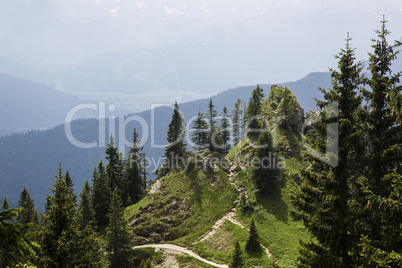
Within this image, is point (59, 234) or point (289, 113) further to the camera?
point (289, 113)

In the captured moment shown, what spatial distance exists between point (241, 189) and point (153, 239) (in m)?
24.2

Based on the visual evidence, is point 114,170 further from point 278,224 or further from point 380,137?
point 380,137

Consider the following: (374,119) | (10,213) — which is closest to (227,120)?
(374,119)

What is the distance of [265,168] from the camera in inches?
2552

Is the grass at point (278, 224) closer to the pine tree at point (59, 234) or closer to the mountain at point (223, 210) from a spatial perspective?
the mountain at point (223, 210)

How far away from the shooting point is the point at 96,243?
21625mm

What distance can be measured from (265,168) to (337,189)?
48.5 meters

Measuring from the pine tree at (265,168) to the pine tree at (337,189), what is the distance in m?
46.8

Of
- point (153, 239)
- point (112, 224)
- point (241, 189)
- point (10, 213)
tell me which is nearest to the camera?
point (10, 213)

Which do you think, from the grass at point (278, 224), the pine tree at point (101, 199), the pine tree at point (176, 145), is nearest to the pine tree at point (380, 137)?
the grass at point (278, 224)

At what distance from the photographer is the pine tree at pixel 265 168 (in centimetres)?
6450

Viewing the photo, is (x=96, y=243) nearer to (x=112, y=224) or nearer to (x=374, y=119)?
(x=374, y=119)

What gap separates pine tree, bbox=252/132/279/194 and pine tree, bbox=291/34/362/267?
4676 centimetres

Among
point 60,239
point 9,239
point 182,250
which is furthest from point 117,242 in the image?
point 9,239
